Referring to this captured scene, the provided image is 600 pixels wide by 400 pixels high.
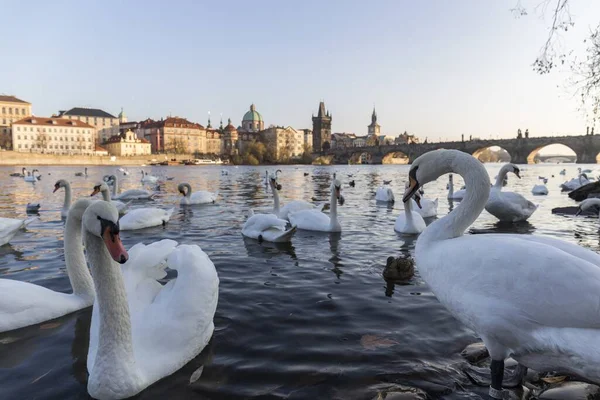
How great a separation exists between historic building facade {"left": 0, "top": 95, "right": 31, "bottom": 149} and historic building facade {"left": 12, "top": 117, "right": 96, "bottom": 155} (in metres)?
6.52

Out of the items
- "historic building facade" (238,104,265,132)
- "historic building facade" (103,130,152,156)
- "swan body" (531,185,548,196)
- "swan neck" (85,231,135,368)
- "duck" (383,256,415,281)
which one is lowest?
"duck" (383,256,415,281)

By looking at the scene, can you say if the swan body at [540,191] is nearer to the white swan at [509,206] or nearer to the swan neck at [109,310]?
the white swan at [509,206]

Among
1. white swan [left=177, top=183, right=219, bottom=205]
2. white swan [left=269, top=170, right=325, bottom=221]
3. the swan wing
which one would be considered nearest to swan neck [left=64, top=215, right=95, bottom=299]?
the swan wing

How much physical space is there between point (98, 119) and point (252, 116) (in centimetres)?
6540

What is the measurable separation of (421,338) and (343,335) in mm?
734

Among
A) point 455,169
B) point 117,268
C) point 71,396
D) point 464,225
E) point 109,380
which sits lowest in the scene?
point 71,396

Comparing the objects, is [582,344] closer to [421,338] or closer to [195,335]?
[421,338]

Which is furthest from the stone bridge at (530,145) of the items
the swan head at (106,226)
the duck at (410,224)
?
the swan head at (106,226)

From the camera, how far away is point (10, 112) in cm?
11256

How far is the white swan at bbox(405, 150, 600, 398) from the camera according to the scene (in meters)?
2.21

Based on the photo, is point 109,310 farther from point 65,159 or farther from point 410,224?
point 65,159

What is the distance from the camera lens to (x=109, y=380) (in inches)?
106

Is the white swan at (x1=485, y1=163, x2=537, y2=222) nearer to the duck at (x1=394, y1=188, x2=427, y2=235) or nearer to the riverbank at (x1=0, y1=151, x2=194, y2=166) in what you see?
the duck at (x1=394, y1=188, x2=427, y2=235)

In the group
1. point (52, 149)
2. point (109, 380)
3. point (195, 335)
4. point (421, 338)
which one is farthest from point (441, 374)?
point (52, 149)
